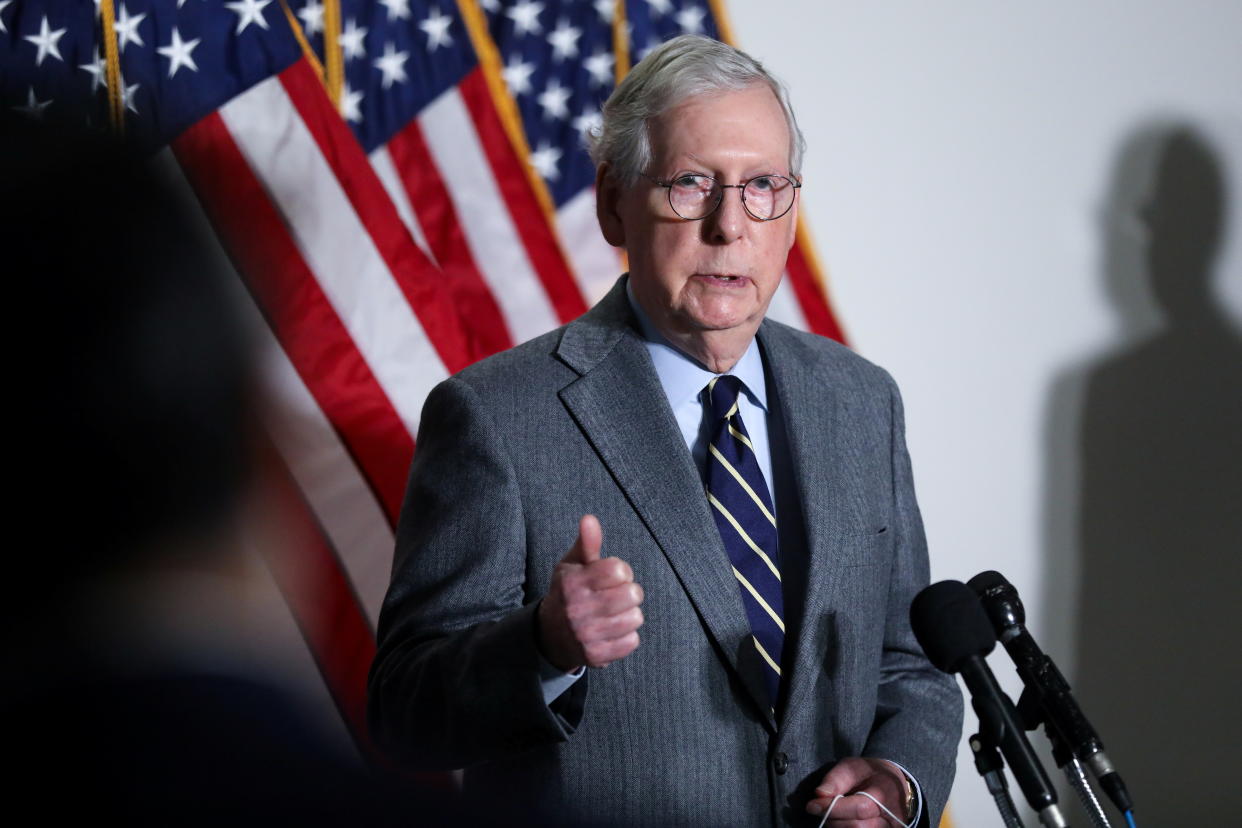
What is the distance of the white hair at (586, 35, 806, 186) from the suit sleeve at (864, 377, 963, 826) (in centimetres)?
58

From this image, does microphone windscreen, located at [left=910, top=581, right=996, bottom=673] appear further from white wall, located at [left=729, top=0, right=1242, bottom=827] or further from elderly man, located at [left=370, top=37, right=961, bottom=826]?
white wall, located at [left=729, top=0, right=1242, bottom=827]

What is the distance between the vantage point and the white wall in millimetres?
3213

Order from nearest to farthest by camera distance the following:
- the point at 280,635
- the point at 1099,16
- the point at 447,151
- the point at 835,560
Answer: the point at 835,560 → the point at 280,635 → the point at 447,151 → the point at 1099,16

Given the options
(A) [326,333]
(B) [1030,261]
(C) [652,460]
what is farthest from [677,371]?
(B) [1030,261]

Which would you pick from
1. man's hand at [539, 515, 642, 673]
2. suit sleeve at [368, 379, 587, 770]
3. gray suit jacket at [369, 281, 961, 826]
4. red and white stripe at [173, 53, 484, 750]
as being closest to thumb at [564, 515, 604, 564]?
man's hand at [539, 515, 642, 673]

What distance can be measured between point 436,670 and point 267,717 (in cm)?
103

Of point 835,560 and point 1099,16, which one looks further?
point 1099,16

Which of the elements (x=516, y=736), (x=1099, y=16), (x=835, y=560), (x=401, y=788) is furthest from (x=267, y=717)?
(x=1099, y=16)

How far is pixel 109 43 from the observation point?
2.46 meters

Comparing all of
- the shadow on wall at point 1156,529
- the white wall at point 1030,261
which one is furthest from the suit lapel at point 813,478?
the shadow on wall at point 1156,529

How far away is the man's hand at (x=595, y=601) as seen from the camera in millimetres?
1296

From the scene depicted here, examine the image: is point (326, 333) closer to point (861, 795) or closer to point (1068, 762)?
point (861, 795)

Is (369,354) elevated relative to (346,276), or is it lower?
lower

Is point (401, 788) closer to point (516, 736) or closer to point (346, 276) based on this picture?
point (516, 736)
